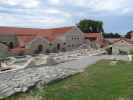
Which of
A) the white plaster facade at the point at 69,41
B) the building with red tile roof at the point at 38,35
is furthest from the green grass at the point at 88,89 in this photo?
the white plaster facade at the point at 69,41

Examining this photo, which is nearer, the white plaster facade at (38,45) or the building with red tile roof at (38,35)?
the white plaster facade at (38,45)

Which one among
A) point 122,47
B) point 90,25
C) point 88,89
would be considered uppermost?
point 90,25

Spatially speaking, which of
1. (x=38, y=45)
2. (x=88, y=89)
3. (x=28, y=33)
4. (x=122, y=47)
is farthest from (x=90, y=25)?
(x=88, y=89)

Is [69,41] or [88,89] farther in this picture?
[69,41]

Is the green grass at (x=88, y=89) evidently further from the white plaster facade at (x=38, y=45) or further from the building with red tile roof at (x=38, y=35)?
the building with red tile roof at (x=38, y=35)

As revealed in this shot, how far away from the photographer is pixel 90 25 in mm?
84438

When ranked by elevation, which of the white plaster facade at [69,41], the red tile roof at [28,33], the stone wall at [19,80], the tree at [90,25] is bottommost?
the stone wall at [19,80]

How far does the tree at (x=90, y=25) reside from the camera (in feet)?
275

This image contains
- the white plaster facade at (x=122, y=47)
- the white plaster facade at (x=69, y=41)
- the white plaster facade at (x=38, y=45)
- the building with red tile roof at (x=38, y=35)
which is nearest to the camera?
the white plaster facade at (x=122, y=47)

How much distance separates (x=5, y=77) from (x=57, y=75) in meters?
3.57

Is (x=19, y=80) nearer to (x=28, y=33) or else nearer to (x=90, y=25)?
(x=28, y=33)

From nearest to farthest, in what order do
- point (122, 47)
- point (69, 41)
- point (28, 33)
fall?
1. point (122, 47)
2. point (69, 41)
3. point (28, 33)

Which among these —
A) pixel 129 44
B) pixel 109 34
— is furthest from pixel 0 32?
pixel 109 34

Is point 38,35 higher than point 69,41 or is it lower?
higher
